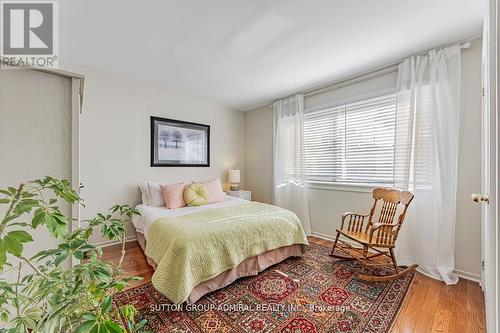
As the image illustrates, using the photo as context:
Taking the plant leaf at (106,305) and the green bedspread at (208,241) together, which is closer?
the plant leaf at (106,305)

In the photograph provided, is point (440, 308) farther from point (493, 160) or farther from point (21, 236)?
point (21, 236)

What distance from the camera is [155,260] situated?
2094mm

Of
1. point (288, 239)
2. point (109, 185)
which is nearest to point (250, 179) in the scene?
point (288, 239)

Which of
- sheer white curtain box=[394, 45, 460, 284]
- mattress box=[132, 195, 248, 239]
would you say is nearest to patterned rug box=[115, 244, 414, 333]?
sheer white curtain box=[394, 45, 460, 284]

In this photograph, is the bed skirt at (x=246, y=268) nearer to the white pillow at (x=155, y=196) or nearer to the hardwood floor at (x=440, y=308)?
the white pillow at (x=155, y=196)

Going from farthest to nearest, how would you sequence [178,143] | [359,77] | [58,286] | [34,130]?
1. [178,143]
2. [359,77]
3. [34,130]
4. [58,286]

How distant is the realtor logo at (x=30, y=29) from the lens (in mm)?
1697

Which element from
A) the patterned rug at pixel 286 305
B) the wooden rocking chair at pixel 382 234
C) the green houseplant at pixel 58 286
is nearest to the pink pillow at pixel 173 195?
the patterned rug at pixel 286 305

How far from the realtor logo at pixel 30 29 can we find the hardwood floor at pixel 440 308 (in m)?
2.47

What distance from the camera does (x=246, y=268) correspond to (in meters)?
2.18

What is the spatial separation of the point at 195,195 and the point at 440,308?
2839 mm

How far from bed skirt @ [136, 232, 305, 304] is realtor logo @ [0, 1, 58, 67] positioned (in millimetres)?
2121

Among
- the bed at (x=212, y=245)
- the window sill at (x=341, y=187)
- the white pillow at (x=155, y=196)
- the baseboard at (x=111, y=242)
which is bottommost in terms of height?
the baseboard at (x=111, y=242)

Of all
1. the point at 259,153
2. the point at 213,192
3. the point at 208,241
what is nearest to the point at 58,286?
the point at 208,241
